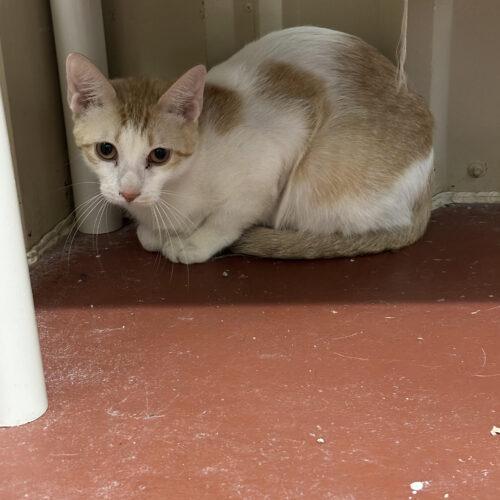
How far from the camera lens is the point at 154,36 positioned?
2.38 meters

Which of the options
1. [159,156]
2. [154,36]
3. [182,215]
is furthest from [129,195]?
[154,36]

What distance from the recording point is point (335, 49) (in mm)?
2098

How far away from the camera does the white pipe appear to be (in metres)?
2.12

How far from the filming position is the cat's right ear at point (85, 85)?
169 centimetres

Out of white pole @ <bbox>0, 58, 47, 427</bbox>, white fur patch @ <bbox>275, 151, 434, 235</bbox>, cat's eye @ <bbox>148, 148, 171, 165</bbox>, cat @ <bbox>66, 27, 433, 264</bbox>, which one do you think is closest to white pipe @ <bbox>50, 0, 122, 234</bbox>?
cat @ <bbox>66, 27, 433, 264</bbox>

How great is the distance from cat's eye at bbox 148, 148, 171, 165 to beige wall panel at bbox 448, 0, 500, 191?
1.10 metres

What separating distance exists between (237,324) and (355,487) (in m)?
0.63

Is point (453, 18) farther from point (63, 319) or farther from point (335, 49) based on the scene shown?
point (63, 319)

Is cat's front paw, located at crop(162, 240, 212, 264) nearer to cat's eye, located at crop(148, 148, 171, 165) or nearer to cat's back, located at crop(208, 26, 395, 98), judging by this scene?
cat's eye, located at crop(148, 148, 171, 165)

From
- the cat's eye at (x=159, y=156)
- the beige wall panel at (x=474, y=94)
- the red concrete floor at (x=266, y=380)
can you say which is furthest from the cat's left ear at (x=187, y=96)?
the beige wall panel at (x=474, y=94)

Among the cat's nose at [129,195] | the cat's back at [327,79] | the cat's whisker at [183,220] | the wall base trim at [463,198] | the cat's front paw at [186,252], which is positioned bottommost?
the wall base trim at [463,198]

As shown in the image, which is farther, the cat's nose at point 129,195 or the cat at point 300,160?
the cat at point 300,160

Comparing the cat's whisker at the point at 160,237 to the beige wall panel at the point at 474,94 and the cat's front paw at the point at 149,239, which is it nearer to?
the cat's front paw at the point at 149,239

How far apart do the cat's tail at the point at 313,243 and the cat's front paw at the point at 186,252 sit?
11cm
